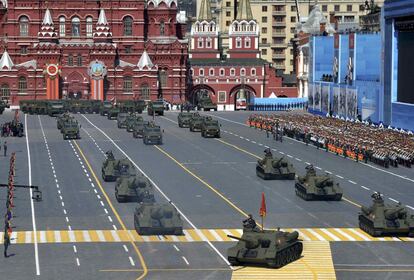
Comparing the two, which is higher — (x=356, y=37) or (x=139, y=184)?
(x=356, y=37)

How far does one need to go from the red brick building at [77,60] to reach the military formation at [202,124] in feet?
179

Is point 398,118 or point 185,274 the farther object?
point 398,118

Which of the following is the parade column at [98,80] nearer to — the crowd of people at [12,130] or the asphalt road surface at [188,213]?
the crowd of people at [12,130]

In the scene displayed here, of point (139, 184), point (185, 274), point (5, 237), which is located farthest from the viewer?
point (139, 184)

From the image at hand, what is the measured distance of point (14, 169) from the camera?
90438 mm

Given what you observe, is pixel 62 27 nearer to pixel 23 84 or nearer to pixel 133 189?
pixel 23 84

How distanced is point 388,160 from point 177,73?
108182 millimetres

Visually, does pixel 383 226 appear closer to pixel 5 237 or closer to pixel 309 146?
pixel 5 237

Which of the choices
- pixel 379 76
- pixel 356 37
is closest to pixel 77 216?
pixel 379 76

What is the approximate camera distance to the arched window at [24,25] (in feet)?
652

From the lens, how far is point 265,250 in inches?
1918

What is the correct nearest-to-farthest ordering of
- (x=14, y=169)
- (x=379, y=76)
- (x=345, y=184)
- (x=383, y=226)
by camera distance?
(x=383, y=226), (x=345, y=184), (x=14, y=169), (x=379, y=76)

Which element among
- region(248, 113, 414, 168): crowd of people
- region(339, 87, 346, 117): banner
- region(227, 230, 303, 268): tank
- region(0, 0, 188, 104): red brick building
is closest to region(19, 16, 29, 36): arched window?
region(0, 0, 188, 104): red brick building

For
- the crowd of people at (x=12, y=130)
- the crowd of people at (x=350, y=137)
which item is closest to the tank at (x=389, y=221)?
the crowd of people at (x=350, y=137)
